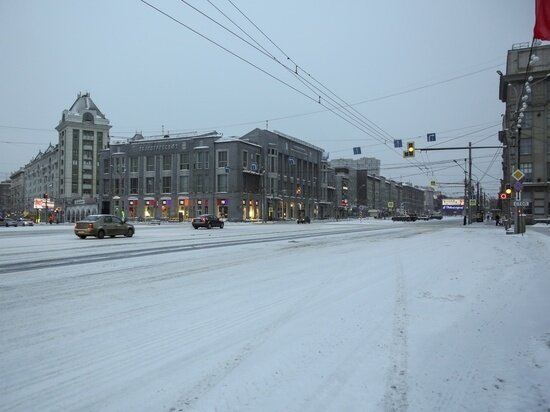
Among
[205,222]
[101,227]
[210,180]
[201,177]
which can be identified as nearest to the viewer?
[101,227]

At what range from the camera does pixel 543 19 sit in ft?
27.7

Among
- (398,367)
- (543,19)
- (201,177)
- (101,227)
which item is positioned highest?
(201,177)

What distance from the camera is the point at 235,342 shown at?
19.3 ft

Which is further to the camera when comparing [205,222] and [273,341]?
[205,222]

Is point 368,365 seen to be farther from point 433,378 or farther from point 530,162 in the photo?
point 530,162

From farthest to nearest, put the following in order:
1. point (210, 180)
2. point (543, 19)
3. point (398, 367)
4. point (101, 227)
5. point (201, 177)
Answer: point (201, 177)
point (210, 180)
point (101, 227)
point (543, 19)
point (398, 367)

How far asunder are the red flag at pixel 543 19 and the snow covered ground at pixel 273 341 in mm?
5015

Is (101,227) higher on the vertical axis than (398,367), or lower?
higher

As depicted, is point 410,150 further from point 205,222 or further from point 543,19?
point 543,19

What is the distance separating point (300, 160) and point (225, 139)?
24968 mm

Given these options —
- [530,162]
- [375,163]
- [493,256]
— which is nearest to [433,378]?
[493,256]

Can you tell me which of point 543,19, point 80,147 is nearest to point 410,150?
point 543,19

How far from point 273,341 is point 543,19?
774 cm

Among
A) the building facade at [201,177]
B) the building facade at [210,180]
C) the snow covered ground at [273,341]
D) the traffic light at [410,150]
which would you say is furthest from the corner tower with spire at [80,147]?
the snow covered ground at [273,341]
